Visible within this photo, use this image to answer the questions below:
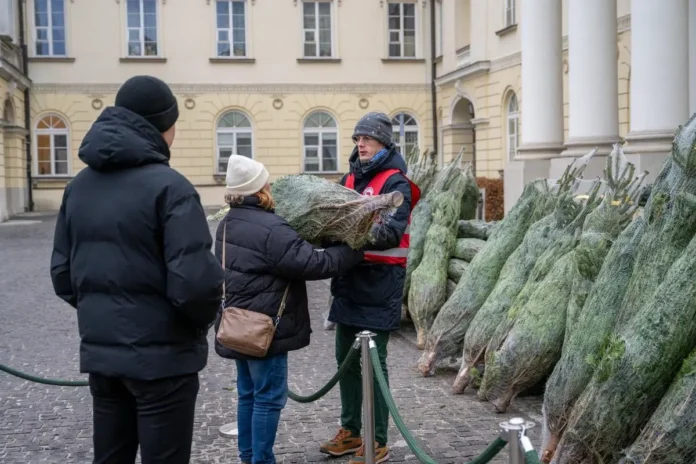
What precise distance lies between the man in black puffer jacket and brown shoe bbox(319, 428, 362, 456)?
80.0 inches

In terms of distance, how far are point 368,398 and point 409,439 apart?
932 millimetres

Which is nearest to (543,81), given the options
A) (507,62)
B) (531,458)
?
(507,62)

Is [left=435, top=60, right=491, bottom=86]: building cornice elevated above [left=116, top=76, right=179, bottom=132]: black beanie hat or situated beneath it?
elevated above

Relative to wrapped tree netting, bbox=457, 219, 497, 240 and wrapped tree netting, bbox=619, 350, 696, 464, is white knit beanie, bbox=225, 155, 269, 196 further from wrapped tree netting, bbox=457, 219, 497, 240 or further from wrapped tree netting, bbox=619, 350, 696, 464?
wrapped tree netting, bbox=457, 219, 497, 240

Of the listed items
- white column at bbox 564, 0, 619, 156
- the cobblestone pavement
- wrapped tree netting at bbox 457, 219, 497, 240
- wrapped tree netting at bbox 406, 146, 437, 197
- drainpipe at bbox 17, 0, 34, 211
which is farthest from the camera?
drainpipe at bbox 17, 0, 34, 211

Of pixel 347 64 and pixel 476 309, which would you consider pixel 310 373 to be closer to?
pixel 476 309

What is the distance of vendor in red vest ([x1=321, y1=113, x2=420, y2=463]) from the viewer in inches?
194

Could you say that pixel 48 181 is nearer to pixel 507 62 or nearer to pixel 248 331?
pixel 507 62

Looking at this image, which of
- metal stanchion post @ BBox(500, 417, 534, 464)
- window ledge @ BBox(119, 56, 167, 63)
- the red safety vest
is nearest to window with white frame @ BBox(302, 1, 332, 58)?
window ledge @ BBox(119, 56, 167, 63)

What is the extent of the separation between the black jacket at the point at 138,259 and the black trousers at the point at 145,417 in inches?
2.8

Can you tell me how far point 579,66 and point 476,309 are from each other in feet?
26.7

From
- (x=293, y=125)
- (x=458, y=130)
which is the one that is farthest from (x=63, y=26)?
(x=458, y=130)

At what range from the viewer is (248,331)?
4.46m

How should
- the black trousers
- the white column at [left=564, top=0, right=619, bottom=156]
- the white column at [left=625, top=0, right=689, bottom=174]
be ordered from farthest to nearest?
the white column at [left=564, top=0, right=619, bottom=156] → the white column at [left=625, top=0, right=689, bottom=174] → the black trousers
